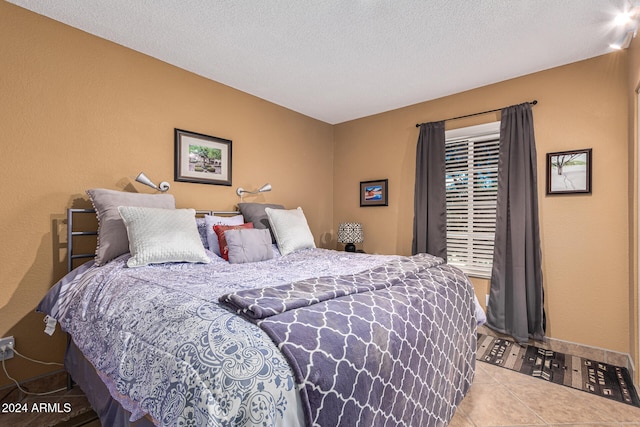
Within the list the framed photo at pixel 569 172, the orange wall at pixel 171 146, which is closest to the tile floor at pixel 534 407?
the orange wall at pixel 171 146

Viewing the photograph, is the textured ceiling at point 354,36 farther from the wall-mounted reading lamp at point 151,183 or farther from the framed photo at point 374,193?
the framed photo at point 374,193

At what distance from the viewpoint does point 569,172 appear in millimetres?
2764

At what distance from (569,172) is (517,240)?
729mm

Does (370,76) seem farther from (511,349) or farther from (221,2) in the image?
(511,349)

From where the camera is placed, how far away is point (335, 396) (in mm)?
926

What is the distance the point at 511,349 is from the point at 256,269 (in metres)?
2.40

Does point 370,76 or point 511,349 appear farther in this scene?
point 370,76

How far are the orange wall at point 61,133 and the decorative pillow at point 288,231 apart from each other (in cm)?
65

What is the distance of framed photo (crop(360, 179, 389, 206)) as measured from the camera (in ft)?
13.2

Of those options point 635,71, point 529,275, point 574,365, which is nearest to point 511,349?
point 574,365

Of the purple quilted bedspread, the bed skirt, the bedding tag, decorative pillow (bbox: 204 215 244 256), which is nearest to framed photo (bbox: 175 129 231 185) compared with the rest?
decorative pillow (bbox: 204 215 244 256)

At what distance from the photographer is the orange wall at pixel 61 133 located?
6.74ft

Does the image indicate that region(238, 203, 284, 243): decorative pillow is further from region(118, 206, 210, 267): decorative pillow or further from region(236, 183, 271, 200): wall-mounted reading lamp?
region(118, 206, 210, 267): decorative pillow

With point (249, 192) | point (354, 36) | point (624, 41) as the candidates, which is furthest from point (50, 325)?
point (624, 41)
